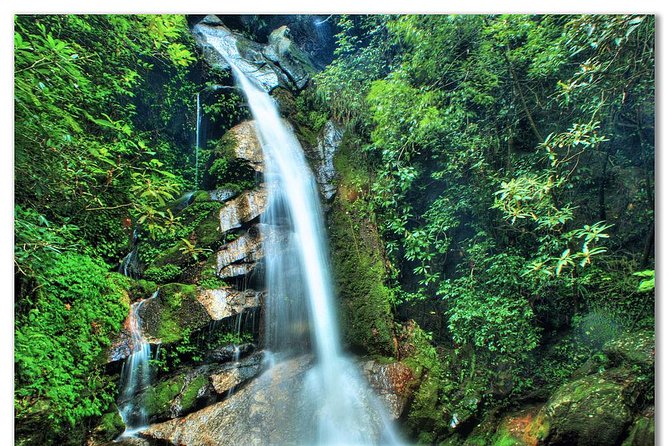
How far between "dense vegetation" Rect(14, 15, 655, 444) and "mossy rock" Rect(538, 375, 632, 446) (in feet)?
0.80

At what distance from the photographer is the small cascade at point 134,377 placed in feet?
8.11

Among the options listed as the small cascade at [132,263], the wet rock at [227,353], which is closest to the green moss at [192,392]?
the wet rock at [227,353]

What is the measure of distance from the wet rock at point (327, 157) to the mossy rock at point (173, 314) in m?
1.83

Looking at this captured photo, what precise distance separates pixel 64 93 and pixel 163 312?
6.07ft

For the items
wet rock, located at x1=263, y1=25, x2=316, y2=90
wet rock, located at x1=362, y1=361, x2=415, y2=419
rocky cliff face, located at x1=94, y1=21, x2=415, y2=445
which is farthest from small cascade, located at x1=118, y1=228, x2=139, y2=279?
wet rock, located at x1=263, y1=25, x2=316, y2=90

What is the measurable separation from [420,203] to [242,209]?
197 cm

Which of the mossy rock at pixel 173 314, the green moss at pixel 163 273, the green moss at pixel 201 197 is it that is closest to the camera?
the mossy rock at pixel 173 314

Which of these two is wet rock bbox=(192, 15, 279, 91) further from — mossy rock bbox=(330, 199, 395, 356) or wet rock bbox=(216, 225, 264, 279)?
mossy rock bbox=(330, 199, 395, 356)

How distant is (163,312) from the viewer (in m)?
2.88

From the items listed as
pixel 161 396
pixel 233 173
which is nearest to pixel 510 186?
pixel 233 173

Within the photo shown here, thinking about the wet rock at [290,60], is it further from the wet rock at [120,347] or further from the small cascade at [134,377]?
the wet rock at [120,347]

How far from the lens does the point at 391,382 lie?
9.02 ft

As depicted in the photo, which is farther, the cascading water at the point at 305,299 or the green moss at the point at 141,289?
the green moss at the point at 141,289

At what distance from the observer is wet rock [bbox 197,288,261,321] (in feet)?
9.86
